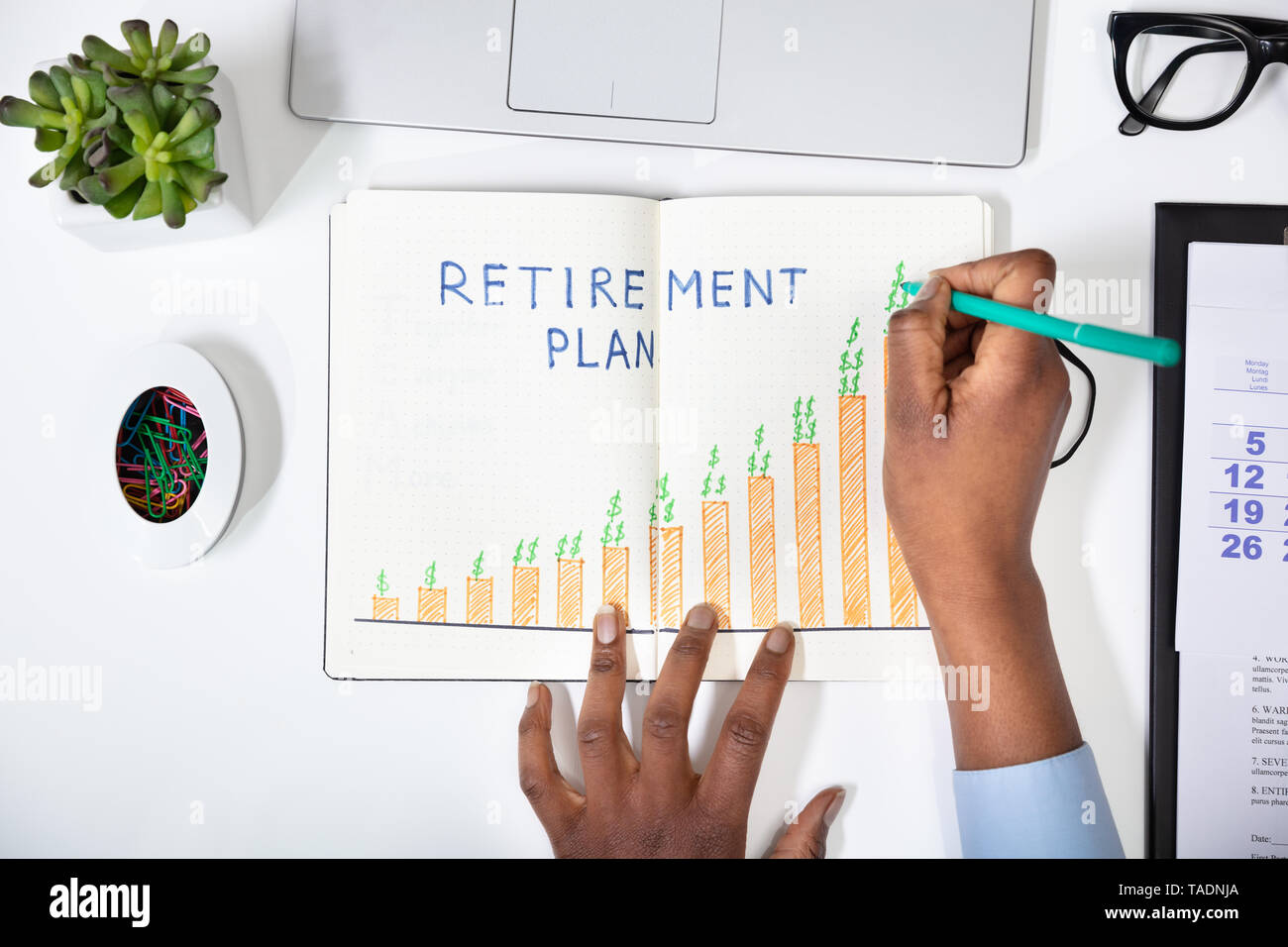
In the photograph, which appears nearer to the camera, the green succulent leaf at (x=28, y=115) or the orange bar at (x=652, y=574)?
the green succulent leaf at (x=28, y=115)

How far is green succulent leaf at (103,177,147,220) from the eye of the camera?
62 cm

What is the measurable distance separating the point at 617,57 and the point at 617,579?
442 millimetres

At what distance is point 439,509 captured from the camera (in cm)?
71

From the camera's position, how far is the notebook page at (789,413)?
2.32 ft

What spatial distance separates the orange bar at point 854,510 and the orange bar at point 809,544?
20 millimetres

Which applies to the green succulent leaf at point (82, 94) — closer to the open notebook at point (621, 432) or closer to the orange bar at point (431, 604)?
the open notebook at point (621, 432)

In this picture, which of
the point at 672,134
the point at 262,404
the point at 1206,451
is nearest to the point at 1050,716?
the point at 1206,451

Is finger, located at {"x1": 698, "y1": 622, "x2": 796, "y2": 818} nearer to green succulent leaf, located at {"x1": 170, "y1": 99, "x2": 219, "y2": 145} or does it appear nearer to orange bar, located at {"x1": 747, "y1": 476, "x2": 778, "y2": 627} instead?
orange bar, located at {"x1": 747, "y1": 476, "x2": 778, "y2": 627}

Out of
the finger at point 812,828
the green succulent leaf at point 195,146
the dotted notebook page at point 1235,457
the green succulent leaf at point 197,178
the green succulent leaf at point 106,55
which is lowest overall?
the finger at point 812,828

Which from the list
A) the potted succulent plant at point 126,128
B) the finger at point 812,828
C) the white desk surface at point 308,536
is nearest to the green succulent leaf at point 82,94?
the potted succulent plant at point 126,128

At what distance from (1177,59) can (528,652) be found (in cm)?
76

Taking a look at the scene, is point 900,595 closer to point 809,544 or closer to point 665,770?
point 809,544

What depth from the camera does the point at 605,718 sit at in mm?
687

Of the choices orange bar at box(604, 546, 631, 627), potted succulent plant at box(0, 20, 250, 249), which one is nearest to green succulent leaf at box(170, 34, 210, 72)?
potted succulent plant at box(0, 20, 250, 249)
